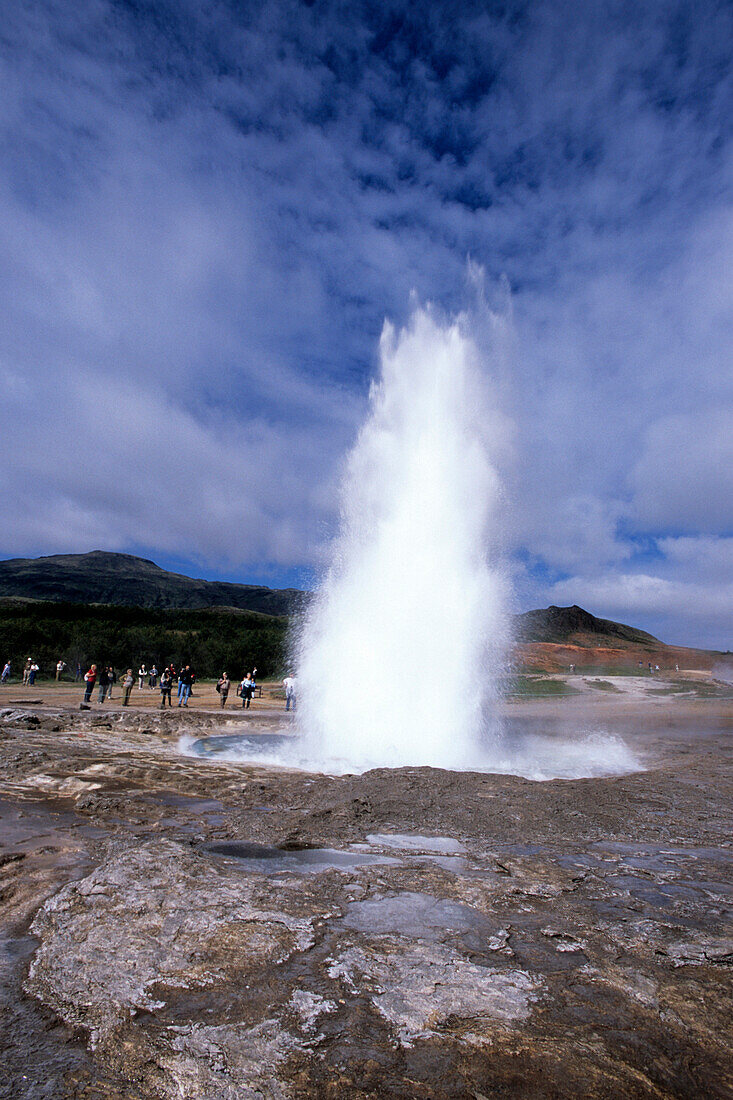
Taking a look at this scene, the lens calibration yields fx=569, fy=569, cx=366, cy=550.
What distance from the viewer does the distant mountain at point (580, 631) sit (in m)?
70.8

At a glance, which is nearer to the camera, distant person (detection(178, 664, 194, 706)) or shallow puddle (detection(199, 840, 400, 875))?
shallow puddle (detection(199, 840, 400, 875))

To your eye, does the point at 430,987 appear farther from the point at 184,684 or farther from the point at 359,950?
the point at 184,684

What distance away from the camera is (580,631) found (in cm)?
7694

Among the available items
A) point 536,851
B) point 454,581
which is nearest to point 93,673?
point 454,581

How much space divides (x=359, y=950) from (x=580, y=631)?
7961cm

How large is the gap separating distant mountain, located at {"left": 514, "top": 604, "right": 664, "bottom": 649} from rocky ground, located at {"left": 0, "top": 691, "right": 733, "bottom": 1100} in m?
62.4

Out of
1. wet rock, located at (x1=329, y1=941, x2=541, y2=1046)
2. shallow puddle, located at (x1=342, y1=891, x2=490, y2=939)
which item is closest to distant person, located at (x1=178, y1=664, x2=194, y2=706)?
shallow puddle, located at (x1=342, y1=891, x2=490, y2=939)

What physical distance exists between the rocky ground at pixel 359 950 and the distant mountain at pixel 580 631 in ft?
205

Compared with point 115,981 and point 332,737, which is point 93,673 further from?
point 115,981

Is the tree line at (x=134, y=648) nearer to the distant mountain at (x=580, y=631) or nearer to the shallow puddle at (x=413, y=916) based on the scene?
the distant mountain at (x=580, y=631)

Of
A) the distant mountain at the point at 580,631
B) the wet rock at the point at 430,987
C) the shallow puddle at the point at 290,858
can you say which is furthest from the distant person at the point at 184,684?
the distant mountain at the point at 580,631

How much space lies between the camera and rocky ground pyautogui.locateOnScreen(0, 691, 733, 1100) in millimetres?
2316

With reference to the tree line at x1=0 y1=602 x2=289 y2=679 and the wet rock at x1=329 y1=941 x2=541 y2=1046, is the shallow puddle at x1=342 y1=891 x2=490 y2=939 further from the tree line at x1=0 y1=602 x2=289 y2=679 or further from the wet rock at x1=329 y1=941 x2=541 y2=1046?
the tree line at x1=0 y1=602 x2=289 y2=679

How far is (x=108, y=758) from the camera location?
10.5 meters
